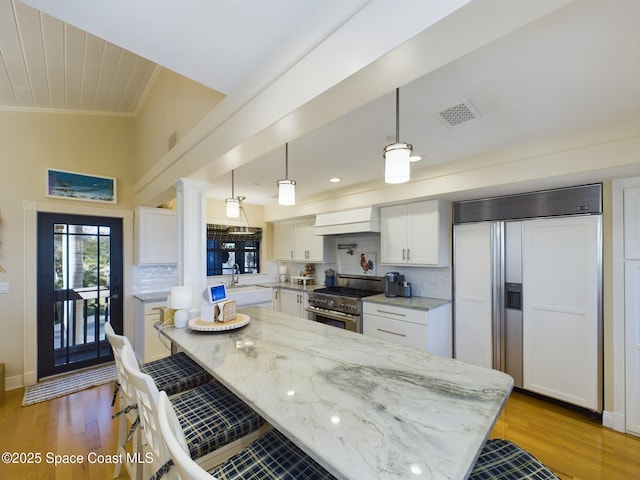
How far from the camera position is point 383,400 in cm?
111

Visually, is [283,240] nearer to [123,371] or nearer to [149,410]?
[123,371]

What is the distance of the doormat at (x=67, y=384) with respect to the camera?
291cm

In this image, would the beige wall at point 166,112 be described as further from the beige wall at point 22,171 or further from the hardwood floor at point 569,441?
the hardwood floor at point 569,441

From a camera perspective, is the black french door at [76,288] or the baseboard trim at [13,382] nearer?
the baseboard trim at [13,382]

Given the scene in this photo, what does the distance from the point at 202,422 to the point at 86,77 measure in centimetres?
347

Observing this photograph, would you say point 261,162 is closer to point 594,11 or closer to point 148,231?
point 148,231

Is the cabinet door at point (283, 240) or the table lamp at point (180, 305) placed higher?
the cabinet door at point (283, 240)

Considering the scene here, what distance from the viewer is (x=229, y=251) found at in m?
4.98

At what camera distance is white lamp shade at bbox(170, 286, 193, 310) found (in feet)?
7.01

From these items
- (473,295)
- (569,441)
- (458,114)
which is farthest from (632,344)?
(458,114)

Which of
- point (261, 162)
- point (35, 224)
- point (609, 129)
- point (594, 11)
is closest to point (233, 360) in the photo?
point (261, 162)

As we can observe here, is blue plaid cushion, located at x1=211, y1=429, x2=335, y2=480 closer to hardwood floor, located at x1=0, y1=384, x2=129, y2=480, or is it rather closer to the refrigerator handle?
hardwood floor, located at x1=0, y1=384, x2=129, y2=480

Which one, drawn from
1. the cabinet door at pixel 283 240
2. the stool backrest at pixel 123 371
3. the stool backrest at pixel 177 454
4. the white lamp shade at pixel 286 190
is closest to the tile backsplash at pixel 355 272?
the cabinet door at pixel 283 240

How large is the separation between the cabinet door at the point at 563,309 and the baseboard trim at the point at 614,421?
0.07 meters
